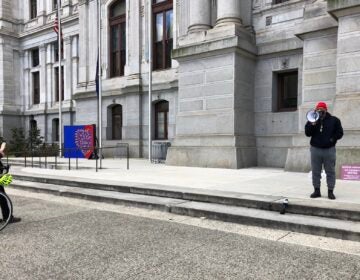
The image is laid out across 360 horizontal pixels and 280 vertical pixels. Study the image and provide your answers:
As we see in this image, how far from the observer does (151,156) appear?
18.9 m

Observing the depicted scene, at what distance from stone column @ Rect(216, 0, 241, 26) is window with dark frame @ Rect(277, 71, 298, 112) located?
2886 mm

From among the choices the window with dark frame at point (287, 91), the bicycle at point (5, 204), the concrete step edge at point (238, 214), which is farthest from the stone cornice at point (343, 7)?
the bicycle at point (5, 204)

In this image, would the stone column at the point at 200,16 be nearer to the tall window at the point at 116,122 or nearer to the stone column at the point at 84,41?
the tall window at the point at 116,122

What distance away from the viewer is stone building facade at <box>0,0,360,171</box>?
12616 mm

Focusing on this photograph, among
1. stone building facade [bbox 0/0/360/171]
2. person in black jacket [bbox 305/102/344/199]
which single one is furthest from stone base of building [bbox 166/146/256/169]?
person in black jacket [bbox 305/102/344/199]

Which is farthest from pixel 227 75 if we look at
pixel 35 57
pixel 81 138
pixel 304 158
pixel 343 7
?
pixel 35 57

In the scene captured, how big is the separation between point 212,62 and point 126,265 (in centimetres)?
1178

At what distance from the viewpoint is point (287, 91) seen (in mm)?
15688

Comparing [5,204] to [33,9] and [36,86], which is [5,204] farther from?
[33,9]

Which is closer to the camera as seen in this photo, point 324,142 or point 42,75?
point 324,142

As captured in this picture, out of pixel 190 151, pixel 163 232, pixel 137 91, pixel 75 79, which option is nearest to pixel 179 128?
pixel 190 151

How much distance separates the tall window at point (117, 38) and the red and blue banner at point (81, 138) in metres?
4.44

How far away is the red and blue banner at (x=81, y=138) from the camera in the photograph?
68.9ft

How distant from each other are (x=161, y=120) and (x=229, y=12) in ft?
25.7
